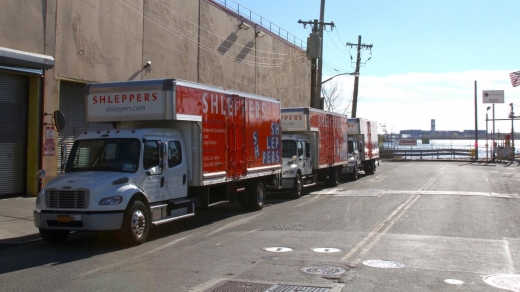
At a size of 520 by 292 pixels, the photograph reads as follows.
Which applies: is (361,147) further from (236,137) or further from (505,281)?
(505,281)

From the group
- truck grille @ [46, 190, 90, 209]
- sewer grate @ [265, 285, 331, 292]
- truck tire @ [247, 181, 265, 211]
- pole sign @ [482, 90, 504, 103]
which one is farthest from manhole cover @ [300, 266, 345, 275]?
pole sign @ [482, 90, 504, 103]

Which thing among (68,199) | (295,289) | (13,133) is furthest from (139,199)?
(13,133)

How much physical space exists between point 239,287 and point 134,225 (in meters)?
4.05

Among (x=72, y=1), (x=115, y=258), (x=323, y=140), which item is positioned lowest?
(x=115, y=258)

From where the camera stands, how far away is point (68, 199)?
400 inches

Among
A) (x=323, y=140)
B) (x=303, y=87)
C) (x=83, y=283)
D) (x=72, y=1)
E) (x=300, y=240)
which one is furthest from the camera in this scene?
(x=303, y=87)

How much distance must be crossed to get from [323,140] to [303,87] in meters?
21.1

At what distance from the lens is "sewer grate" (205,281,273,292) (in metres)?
6.90

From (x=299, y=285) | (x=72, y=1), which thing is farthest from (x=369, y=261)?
(x=72, y=1)

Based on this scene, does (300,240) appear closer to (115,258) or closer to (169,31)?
(115,258)

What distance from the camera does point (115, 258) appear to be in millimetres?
9375

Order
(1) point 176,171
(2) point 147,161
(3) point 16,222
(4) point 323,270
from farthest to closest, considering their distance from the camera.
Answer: (3) point 16,222, (1) point 176,171, (2) point 147,161, (4) point 323,270

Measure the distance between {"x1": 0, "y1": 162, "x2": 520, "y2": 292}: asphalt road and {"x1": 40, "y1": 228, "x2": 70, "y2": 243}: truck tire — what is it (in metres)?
0.16

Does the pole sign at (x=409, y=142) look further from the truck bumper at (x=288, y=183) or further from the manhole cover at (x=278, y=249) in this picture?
the manhole cover at (x=278, y=249)
